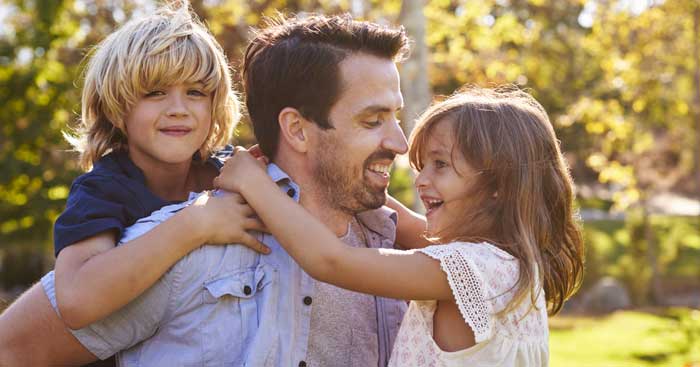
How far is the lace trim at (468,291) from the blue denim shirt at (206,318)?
0.54 meters

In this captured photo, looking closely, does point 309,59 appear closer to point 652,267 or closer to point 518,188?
point 518,188

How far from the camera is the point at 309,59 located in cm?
292

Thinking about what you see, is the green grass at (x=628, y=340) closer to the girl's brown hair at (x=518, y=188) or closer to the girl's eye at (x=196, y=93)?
the girl's brown hair at (x=518, y=188)

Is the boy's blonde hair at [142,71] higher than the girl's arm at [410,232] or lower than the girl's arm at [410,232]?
higher

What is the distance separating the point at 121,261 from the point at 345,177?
833mm

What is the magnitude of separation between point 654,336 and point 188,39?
32.8 feet

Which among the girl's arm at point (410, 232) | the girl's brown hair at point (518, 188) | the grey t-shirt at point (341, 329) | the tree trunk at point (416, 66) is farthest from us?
the tree trunk at point (416, 66)

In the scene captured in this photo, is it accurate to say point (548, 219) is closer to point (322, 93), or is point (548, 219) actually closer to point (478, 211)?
point (478, 211)

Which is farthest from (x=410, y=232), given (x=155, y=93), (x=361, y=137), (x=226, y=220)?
(x=155, y=93)

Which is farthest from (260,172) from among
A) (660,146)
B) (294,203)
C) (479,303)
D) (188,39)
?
(660,146)

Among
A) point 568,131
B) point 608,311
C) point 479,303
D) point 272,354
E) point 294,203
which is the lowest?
point 272,354

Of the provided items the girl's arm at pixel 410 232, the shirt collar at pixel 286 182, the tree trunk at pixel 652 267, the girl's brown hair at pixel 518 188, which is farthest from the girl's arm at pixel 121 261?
the tree trunk at pixel 652 267

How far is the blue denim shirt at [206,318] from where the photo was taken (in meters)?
2.53

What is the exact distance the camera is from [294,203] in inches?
104
